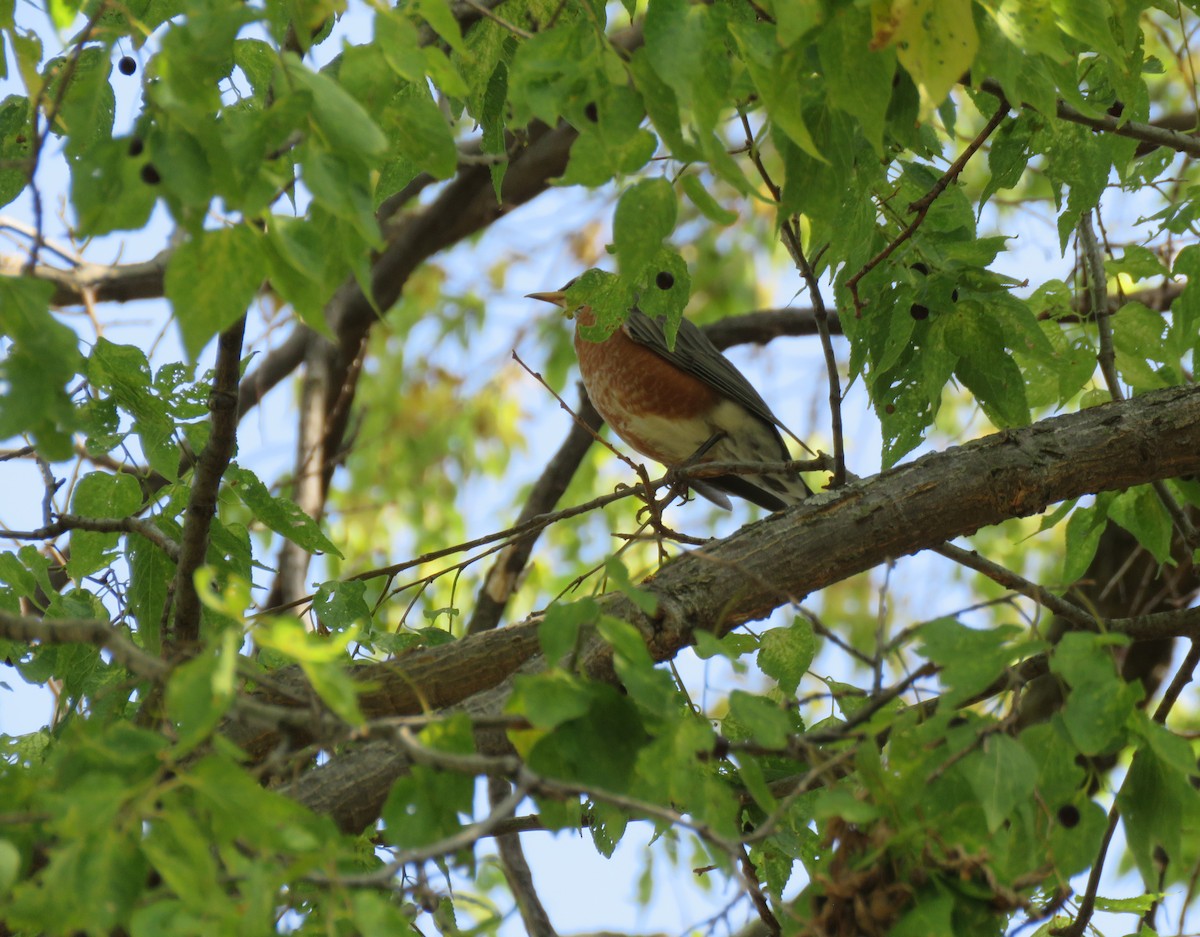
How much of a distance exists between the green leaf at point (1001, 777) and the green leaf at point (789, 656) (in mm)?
959

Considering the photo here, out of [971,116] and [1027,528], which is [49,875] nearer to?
[1027,528]

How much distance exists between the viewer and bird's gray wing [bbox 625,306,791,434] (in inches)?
196

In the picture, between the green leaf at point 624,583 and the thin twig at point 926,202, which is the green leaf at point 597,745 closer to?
the green leaf at point 624,583

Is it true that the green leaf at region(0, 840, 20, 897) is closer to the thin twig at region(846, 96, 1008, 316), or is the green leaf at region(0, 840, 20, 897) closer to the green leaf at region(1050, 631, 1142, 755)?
the green leaf at region(1050, 631, 1142, 755)

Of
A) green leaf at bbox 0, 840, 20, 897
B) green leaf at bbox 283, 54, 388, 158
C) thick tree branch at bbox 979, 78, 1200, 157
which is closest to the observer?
green leaf at bbox 0, 840, 20, 897

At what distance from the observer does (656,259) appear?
7.59ft

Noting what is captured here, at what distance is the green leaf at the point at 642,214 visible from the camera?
1.67 m

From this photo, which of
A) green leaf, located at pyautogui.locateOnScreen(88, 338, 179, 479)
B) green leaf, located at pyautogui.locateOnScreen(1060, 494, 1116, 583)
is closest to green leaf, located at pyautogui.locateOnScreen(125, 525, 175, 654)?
green leaf, located at pyautogui.locateOnScreen(88, 338, 179, 479)

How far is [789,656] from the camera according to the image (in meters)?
2.44

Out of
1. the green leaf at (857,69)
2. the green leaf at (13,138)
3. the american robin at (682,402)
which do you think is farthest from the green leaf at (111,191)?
the american robin at (682,402)

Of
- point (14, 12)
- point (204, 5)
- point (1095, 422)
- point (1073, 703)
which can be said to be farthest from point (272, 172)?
point (1095, 422)

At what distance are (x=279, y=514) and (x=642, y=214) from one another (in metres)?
1.24

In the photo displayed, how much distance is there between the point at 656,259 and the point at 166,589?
120 centimetres

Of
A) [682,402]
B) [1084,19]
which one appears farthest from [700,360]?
[1084,19]
